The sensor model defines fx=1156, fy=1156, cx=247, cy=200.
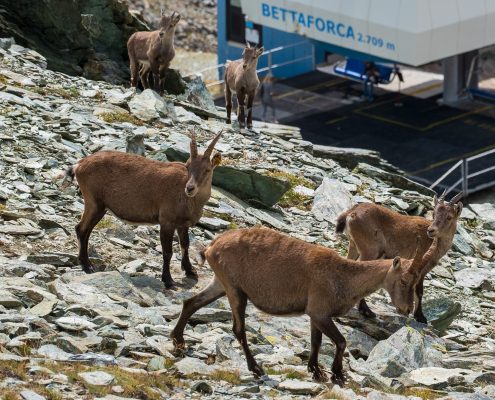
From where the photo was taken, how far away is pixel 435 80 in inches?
1928

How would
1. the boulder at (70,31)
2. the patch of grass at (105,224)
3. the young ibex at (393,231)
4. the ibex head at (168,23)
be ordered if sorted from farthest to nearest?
1. the boulder at (70,31)
2. the ibex head at (168,23)
3. the patch of grass at (105,224)
4. the young ibex at (393,231)

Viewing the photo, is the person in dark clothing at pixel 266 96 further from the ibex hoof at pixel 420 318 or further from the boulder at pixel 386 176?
the ibex hoof at pixel 420 318

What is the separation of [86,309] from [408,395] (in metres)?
3.90

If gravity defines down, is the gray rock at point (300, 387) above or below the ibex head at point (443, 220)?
above

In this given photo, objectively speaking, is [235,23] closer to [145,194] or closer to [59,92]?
[59,92]

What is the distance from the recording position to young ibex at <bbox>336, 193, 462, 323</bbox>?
17062 mm

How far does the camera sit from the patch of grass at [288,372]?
13180 millimetres

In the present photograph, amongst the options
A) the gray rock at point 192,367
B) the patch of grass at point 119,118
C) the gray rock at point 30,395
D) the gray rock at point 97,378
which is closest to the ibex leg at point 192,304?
the gray rock at point 192,367

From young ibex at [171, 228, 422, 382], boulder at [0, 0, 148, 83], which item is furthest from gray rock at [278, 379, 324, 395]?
boulder at [0, 0, 148, 83]

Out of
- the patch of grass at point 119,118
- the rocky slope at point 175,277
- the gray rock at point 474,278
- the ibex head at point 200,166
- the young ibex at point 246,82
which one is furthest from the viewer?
the young ibex at point 246,82

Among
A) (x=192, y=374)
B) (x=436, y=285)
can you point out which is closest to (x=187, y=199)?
(x=192, y=374)

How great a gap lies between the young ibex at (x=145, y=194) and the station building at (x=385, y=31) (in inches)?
1051

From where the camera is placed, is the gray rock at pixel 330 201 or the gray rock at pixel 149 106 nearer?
the gray rock at pixel 330 201

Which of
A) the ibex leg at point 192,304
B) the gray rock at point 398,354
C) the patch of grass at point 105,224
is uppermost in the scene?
the ibex leg at point 192,304
